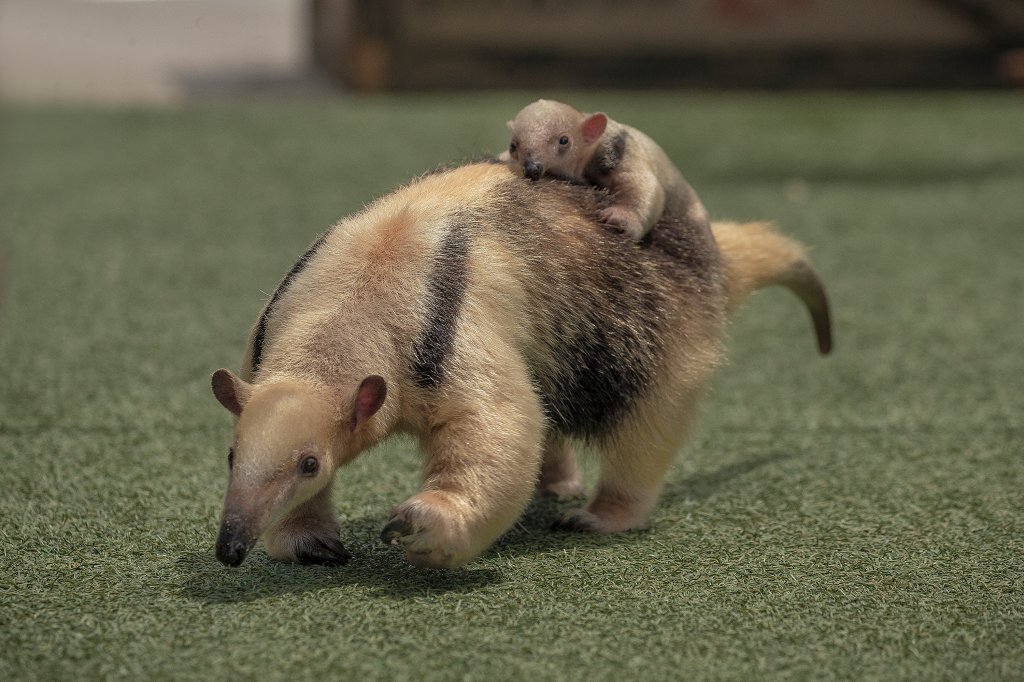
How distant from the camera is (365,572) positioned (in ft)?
9.73

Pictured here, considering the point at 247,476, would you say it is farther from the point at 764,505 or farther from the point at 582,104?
the point at 582,104

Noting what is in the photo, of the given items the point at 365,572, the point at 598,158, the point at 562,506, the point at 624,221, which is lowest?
the point at 562,506

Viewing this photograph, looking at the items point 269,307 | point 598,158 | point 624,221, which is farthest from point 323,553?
point 598,158

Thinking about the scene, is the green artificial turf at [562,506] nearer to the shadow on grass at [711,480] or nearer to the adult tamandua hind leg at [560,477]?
the shadow on grass at [711,480]

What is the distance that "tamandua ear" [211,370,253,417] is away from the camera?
2.68 meters

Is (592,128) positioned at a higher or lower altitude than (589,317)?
higher

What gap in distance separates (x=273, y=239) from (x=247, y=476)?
14.3 ft

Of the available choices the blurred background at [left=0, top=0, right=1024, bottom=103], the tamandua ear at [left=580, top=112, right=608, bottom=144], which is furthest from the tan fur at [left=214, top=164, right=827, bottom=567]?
the blurred background at [left=0, top=0, right=1024, bottom=103]

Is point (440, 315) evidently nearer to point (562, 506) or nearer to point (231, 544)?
point (231, 544)

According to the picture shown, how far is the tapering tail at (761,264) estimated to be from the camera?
12.0ft

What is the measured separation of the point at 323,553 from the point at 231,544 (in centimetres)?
47

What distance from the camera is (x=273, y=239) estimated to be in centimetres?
680

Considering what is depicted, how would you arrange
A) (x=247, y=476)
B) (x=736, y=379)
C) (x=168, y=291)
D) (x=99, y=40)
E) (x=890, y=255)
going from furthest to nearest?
(x=99, y=40)
(x=890, y=255)
(x=168, y=291)
(x=736, y=379)
(x=247, y=476)

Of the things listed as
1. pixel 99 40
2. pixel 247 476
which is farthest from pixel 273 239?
pixel 99 40
